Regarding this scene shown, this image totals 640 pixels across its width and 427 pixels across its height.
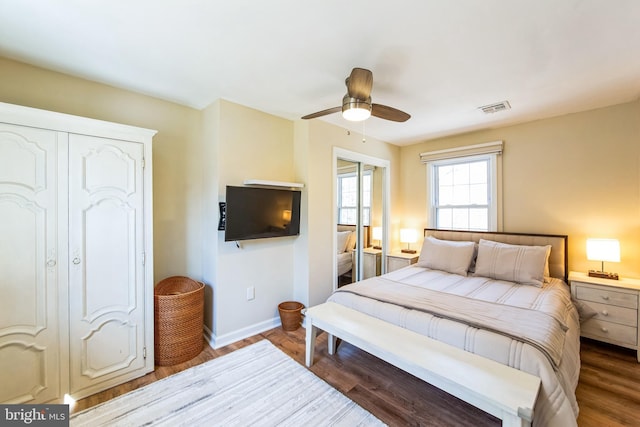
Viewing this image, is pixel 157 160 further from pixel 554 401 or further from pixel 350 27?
pixel 554 401

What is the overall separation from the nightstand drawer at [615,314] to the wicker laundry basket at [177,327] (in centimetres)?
370

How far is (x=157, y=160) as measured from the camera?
2.69m

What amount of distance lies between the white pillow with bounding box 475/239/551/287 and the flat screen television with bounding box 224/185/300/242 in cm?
213

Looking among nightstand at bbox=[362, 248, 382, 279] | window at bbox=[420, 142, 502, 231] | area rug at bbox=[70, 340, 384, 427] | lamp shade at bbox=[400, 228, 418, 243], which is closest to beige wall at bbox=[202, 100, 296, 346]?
area rug at bbox=[70, 340, 384, 427]

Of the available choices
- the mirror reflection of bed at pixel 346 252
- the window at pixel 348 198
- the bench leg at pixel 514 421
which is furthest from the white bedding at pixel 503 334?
the window at pixel 348 198

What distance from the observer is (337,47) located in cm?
177

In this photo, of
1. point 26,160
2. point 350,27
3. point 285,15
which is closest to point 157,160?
point 26,160

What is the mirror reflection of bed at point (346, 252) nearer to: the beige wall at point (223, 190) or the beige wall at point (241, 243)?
the beige wall at point (223, 190)

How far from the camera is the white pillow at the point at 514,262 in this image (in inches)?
106

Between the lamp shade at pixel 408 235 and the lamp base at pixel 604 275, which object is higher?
the lamp shade at pixel 408 235

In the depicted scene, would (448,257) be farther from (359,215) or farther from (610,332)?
(610,332)

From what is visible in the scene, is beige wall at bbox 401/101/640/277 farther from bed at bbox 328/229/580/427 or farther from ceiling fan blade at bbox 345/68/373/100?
ceiling fan blade at bbox 345/68/373/100

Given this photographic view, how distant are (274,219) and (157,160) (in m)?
1.29

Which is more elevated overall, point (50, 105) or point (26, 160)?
point (50, 105)
